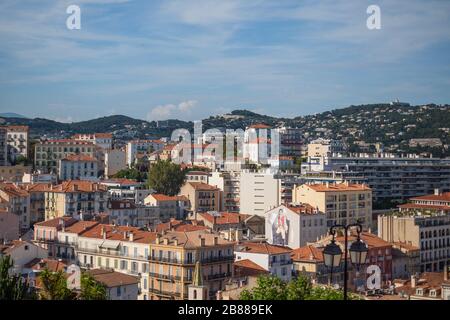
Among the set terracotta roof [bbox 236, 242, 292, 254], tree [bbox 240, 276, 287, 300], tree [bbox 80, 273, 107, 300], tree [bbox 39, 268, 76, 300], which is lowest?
terracotta roof [bbox 236, 242, 292, 254]

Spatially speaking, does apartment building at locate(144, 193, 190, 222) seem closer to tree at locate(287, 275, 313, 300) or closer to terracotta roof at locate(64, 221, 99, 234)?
terracotta roof at locate(64, 221, 99, 234)

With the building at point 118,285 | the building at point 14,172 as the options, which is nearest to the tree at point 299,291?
the building at point 118,285

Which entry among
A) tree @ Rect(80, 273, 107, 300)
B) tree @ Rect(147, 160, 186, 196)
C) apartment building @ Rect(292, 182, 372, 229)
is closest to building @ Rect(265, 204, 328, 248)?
apartment building @ Rect(292, 182, 372, 229)

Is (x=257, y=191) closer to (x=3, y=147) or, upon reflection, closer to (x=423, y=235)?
(x=423, y=235)

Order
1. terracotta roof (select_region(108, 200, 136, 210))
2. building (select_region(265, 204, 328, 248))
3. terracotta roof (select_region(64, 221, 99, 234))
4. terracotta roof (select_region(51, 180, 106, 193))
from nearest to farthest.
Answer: terracotta roof (select_region(64, 221, 99, 234))
building (select_region(265, 204, 328, 248))
terracotta roof (select_region(51, 180, 106, 193))
terracotta roof (select_region(108, 200, 136, 210))

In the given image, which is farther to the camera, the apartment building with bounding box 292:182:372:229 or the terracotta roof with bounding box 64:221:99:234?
the apartment building with bounding box 292:182:372:229
